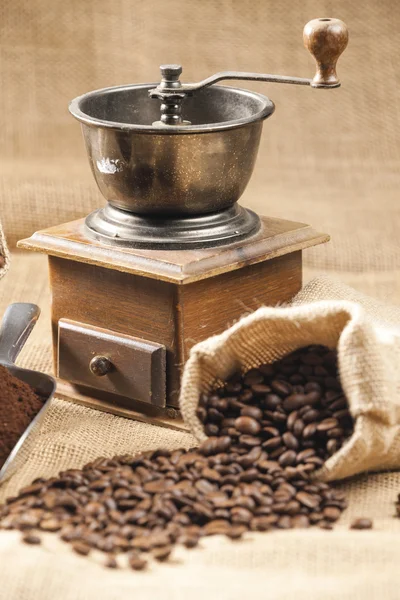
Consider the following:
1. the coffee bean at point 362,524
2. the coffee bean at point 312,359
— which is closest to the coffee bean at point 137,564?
the coffee bean at point 362,524

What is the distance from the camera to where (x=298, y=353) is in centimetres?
236

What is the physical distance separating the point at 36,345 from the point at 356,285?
3.42 feet

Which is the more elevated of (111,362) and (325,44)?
(325,44)

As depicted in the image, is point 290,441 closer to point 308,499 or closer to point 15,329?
point 308,499

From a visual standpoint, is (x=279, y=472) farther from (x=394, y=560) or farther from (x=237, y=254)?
(x=237, y=254)

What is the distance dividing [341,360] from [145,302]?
21.8 inches

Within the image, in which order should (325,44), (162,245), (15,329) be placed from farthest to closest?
(15,329), (162,245), (325,44)

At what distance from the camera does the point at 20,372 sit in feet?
8.41

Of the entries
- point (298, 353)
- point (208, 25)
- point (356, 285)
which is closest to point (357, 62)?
point (208, 25)

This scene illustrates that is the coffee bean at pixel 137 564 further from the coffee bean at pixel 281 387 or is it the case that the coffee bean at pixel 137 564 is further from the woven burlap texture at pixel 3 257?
the woven burlap texture at pixel 3 257

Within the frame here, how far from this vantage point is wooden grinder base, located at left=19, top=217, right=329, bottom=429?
2.53 metres

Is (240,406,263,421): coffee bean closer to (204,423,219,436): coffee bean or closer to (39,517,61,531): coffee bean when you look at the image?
(204,423,219,436): coffee bean

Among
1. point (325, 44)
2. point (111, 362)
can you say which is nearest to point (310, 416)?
point (111, 362)

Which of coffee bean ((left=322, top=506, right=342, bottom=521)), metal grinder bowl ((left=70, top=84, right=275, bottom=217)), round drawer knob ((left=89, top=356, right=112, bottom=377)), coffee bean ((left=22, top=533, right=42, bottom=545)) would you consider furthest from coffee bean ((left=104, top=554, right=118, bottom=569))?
metal grinder bowl ((left=70, top=84, right=275, bottom=217))
